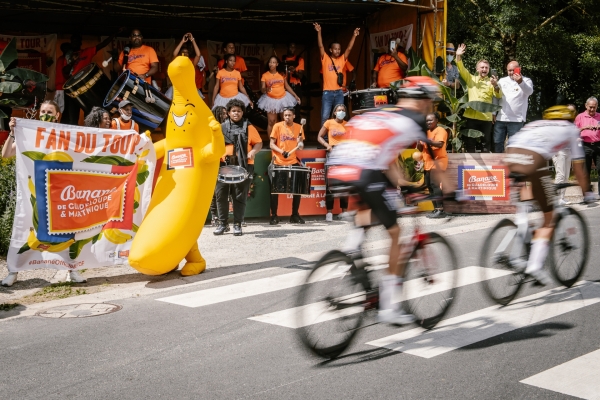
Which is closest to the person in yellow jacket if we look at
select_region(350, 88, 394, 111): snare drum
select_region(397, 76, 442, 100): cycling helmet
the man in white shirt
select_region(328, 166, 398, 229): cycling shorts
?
the man in white shirt

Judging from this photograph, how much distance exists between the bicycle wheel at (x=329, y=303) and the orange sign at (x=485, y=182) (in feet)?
30.7

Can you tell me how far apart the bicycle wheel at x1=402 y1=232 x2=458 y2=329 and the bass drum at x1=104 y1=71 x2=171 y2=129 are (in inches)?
345

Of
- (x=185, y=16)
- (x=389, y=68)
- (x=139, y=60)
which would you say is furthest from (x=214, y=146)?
(x=185, y=16)

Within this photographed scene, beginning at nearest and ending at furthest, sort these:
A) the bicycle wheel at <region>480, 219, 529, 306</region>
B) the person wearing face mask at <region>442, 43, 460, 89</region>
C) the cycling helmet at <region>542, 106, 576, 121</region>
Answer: the bicycle wheel at <region>480, 219, 529, 306</region> → the cycling helmet at <region>542, 106, 576, 121</region> → the person wearing face mask at <region>442, 43, 460, 89</region>

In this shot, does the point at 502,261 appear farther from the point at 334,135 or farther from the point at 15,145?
the point at 334,135

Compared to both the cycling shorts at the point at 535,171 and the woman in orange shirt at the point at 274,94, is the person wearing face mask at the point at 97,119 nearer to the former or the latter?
the cycling shorts at the point at 535,171

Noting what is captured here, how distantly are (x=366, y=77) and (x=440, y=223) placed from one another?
6769 mm

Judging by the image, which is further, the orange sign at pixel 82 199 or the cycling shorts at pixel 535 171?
the orange sign at pixel 82 199

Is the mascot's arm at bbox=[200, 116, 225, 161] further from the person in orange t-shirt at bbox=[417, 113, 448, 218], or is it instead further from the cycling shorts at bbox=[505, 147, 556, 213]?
the person in orange t-shirt at bbox=[417, 113, 448, 218]

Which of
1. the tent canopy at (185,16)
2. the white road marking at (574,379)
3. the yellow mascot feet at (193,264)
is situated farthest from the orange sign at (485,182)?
the white road marking at (574,379)

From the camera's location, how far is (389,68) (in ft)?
57.3

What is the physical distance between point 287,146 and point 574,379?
8.98 metres

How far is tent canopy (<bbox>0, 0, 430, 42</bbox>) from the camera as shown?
56.4ft

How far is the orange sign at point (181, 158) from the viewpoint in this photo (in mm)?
9531
